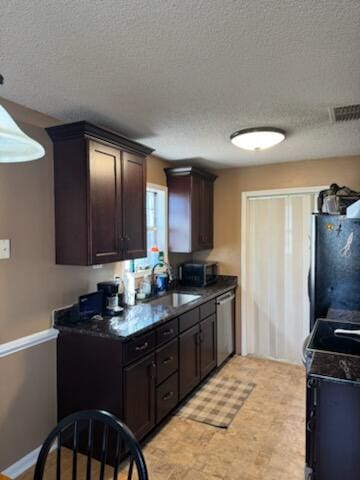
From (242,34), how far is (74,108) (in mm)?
1245

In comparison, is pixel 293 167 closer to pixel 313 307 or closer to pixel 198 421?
pixel 313 307

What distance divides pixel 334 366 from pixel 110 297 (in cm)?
171

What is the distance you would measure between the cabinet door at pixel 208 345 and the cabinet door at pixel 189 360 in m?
0.10

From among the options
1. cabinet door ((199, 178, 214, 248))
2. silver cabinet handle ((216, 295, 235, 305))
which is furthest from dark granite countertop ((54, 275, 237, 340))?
cabinet door ((199, 178, 214, 248))

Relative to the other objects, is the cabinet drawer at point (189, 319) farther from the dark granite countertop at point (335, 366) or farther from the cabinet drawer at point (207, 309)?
the dark granite countertop at point (335, 366)

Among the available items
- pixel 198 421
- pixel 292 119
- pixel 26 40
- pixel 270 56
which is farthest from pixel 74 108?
pixel 198 421

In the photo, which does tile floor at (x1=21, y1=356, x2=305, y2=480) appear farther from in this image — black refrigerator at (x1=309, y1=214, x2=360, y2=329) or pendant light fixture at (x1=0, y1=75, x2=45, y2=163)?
pendant light fixture at (x1=0, y1=75, x2=45, y2=163)

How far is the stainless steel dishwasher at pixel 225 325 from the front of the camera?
3707mm

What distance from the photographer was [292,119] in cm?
247

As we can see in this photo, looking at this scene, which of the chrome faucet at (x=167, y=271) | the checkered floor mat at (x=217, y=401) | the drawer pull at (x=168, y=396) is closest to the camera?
the drawer pull at (x=168, y=396)

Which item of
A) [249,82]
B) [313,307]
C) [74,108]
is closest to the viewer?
[249,82]

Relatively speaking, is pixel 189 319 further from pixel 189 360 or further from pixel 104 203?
pixel 104 203

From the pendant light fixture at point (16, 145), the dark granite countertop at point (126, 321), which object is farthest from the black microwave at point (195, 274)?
the pendant light fixture at point (16, 145)

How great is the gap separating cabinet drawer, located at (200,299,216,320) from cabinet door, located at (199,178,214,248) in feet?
2.57
